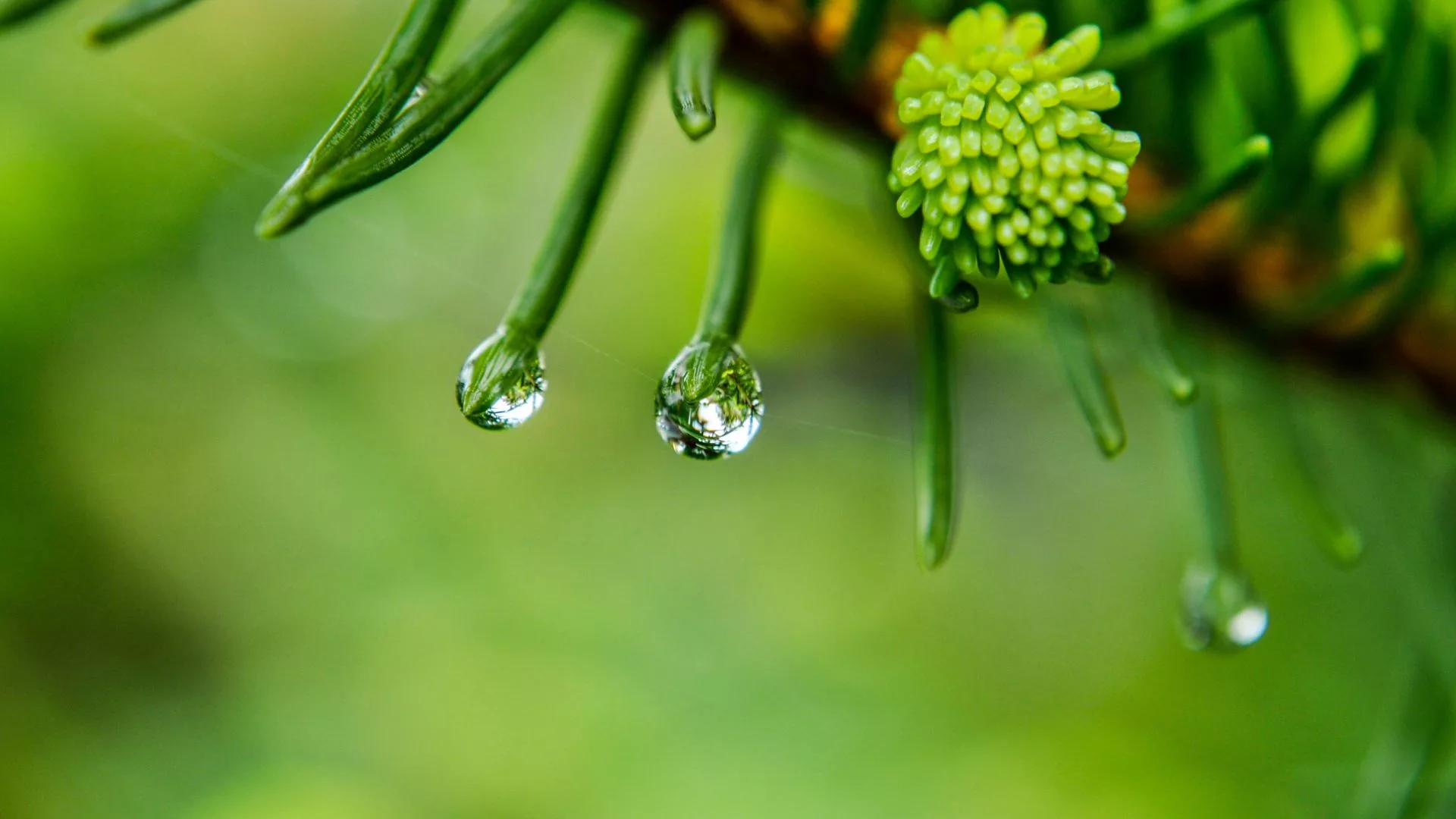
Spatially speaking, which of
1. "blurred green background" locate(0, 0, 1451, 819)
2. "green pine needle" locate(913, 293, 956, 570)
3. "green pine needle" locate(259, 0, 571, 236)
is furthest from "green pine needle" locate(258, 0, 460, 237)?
"blurred green background" locate(0, 0, 1451, 819)

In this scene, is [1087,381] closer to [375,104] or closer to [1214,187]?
[1214,187]

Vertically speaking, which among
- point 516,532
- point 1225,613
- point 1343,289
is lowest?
point 516,532

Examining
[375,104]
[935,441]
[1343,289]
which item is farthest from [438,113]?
[1343,289]

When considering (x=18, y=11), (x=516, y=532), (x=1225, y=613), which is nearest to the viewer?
→ (x=18, y=11)

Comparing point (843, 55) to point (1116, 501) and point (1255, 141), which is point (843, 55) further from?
point (1116, 501)

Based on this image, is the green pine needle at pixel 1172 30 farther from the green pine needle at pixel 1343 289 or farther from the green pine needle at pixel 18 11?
the green pine needle at pixel 18 11

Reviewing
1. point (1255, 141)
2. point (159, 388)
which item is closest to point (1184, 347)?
point (1255, 141)

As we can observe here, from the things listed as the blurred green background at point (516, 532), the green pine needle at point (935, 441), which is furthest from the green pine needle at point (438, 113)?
the blurred green background at point (516, 532)
